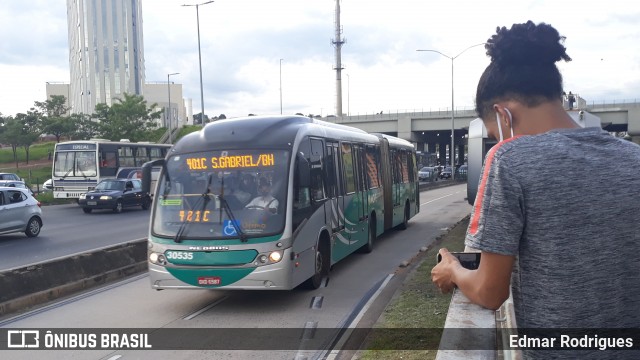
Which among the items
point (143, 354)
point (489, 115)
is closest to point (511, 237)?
point (489, 115)

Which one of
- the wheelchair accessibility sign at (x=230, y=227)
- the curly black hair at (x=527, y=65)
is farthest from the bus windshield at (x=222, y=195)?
the curly black hair at (x=527, y=65)

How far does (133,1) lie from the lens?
104 meters

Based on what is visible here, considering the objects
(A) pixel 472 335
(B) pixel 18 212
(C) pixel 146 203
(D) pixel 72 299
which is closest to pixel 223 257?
(D) pixel 72 299

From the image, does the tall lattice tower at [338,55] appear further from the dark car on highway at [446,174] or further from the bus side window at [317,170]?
the bus side window at [317,170]

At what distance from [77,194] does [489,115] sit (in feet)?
110

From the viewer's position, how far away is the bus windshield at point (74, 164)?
3303 centimetres

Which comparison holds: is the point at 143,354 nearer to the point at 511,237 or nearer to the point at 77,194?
the point at 511,237

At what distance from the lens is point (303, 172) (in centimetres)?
1048

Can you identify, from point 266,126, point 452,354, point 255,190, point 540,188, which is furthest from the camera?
point 266,126

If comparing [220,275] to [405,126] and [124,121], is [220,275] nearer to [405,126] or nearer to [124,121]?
[124,121]

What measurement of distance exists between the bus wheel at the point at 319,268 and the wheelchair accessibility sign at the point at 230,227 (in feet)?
6.07

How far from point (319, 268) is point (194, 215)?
2499mm

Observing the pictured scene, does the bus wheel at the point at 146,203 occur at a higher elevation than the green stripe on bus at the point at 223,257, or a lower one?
lower

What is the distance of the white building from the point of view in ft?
329
